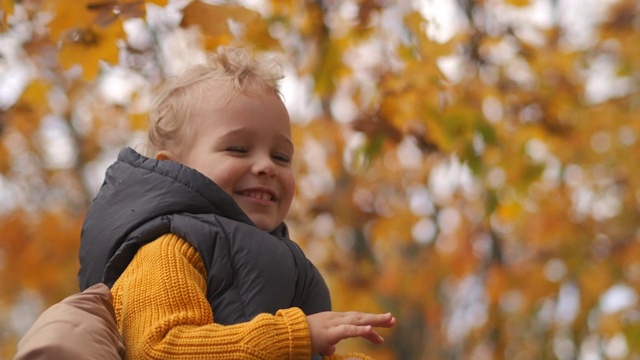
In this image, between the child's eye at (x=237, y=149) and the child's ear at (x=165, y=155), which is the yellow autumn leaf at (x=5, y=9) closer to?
the child's ear at (x=165, y=155)

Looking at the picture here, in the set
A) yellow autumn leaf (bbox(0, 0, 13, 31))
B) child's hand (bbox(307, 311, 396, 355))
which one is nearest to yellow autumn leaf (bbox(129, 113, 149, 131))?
yellow autumn leaf (bbox(0, 0, 13, 31))

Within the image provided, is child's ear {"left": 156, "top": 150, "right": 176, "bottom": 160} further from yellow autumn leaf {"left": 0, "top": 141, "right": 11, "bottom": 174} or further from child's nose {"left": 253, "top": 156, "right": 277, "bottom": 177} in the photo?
yellow autumn leaf {"left": 0, "top": 141, "right": 11, "bottom": 174}

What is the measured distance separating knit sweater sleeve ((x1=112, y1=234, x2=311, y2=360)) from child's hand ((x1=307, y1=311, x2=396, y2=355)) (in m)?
0.03

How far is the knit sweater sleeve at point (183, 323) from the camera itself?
190 centimetres

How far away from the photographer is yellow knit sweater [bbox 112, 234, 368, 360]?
1904mm

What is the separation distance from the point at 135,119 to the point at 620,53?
474cm

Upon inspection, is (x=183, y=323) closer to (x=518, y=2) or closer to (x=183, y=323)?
(x=183, y=323)

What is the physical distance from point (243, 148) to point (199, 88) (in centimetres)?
19

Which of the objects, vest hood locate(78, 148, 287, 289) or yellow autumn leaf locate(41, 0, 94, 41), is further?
yellow autumn leaf locate(41, 0, 94, 41)

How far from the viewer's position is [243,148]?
7.74 ft

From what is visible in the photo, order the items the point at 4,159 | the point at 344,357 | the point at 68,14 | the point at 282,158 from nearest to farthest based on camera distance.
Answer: the point at 344,357
the point at 282,158
the point at 68,14
the point at 4,159

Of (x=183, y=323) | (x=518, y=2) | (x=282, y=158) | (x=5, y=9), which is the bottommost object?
(x=183, y=323)

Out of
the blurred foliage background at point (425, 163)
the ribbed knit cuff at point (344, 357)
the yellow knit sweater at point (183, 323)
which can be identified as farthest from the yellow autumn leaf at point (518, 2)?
the yellow knit sweater at point (183, 323)

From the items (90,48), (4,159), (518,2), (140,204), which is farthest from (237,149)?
(4,159)
